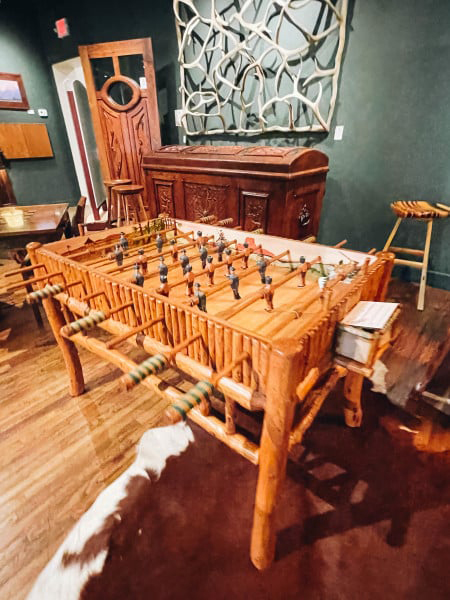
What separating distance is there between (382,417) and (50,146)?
8.27m

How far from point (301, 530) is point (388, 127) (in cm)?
393

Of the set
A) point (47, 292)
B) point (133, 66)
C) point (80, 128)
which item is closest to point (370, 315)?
point (47, 292)

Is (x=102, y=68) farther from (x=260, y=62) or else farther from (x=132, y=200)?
(x=132, y=200)

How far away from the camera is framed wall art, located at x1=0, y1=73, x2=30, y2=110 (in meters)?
6.31

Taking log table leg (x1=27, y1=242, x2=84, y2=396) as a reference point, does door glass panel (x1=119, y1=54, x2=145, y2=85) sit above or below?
above

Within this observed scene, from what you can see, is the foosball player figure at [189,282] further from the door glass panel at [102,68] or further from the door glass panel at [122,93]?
the door glass panel at [102,68]

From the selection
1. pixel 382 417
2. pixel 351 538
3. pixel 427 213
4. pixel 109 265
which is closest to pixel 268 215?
pixel 427 213

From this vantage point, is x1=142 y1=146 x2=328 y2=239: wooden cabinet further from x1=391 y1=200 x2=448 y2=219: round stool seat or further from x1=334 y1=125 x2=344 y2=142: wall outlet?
x1=391 y1=200 x2=448 y2=219: round stool seat

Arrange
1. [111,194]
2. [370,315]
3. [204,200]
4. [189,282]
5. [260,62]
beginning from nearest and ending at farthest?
[370,315] < [189,282] < [204,200] < [260,62] < [111,194]

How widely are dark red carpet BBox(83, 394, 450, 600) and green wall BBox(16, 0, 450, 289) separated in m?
2.89

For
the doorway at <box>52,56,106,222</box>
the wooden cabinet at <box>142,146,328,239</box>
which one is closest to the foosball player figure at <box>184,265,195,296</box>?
the wooden cabinet at <box>142,146,328,239</box>

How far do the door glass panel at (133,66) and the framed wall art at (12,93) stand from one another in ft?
8.38

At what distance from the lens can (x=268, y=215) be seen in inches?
127

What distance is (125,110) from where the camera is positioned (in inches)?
190
